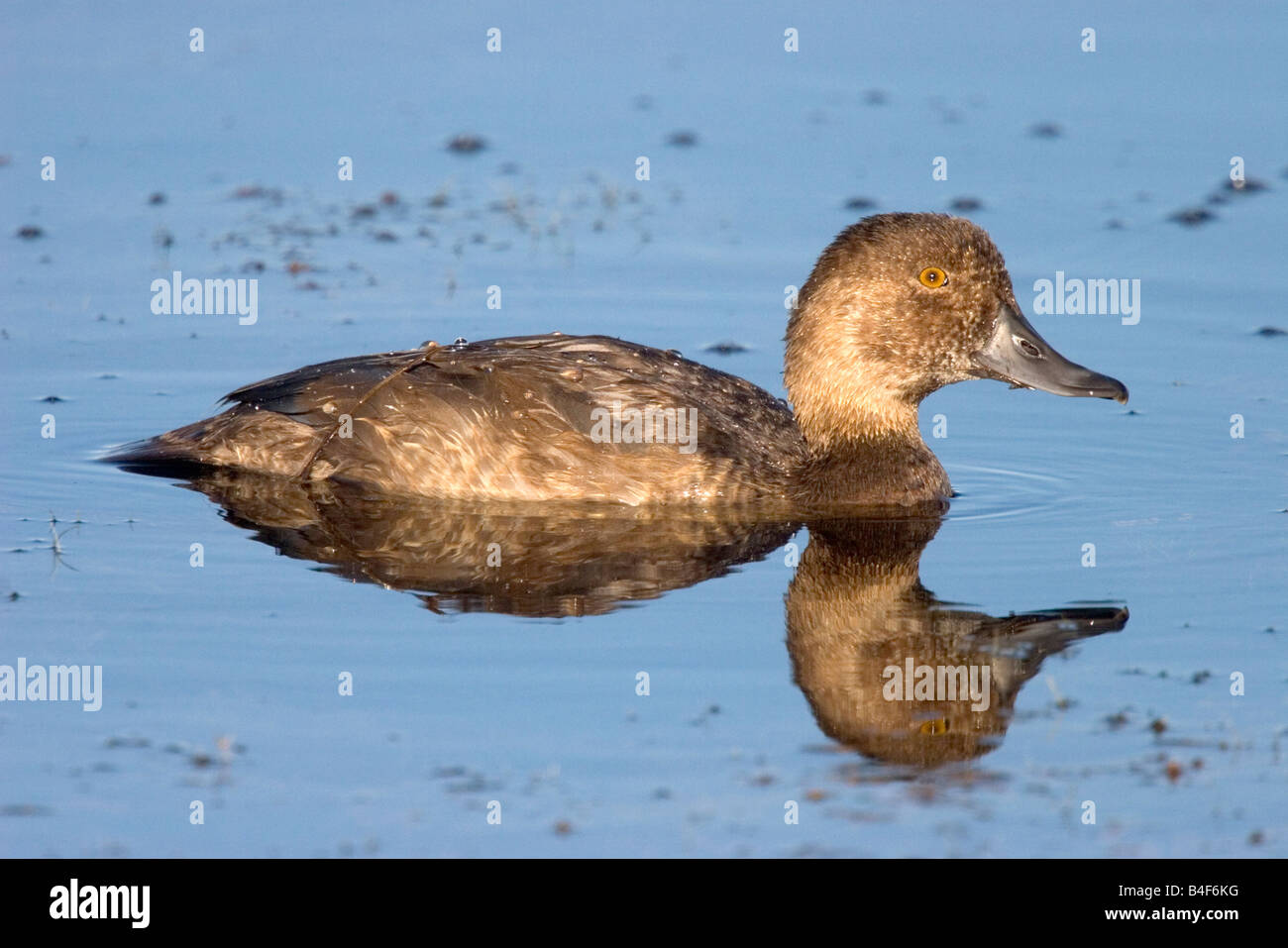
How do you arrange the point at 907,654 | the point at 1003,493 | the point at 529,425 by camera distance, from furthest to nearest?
1. the point at 1003,493
2. the point at 529,425
3. the point at 907,654

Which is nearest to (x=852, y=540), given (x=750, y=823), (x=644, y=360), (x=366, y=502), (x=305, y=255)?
(x=644, y=360)

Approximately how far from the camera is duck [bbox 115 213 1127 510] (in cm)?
995

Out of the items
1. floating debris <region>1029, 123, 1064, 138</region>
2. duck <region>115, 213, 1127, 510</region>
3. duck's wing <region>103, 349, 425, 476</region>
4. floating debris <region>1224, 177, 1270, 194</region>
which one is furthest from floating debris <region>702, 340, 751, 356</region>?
floating debris <region>1224, 177, 1270, 194</region>

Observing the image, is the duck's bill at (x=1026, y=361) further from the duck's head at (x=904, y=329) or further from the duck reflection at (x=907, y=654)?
the duck reflection at (x=907, y=654)

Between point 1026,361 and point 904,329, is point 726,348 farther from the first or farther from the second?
point 1026,361

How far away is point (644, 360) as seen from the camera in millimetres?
10156

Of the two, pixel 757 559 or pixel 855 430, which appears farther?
pixel 855 430

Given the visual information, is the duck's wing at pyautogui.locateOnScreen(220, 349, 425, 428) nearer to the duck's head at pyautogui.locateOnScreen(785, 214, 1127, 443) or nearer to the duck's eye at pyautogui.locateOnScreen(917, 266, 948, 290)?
the duck's head at pyautogui.locateOnScreen(785, 214, 1127, 443)

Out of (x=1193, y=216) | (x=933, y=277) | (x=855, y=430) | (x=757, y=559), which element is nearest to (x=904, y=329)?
(x=933, y=277)

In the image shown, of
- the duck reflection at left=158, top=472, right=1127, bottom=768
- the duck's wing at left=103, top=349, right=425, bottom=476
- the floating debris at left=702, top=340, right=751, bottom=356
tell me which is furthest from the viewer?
the floating debris at left=702, top=340, right=751, bottom=356

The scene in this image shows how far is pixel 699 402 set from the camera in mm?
10070

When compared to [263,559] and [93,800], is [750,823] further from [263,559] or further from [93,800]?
[263,559]

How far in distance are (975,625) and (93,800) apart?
12.1 feet

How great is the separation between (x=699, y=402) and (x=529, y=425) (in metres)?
0.87
